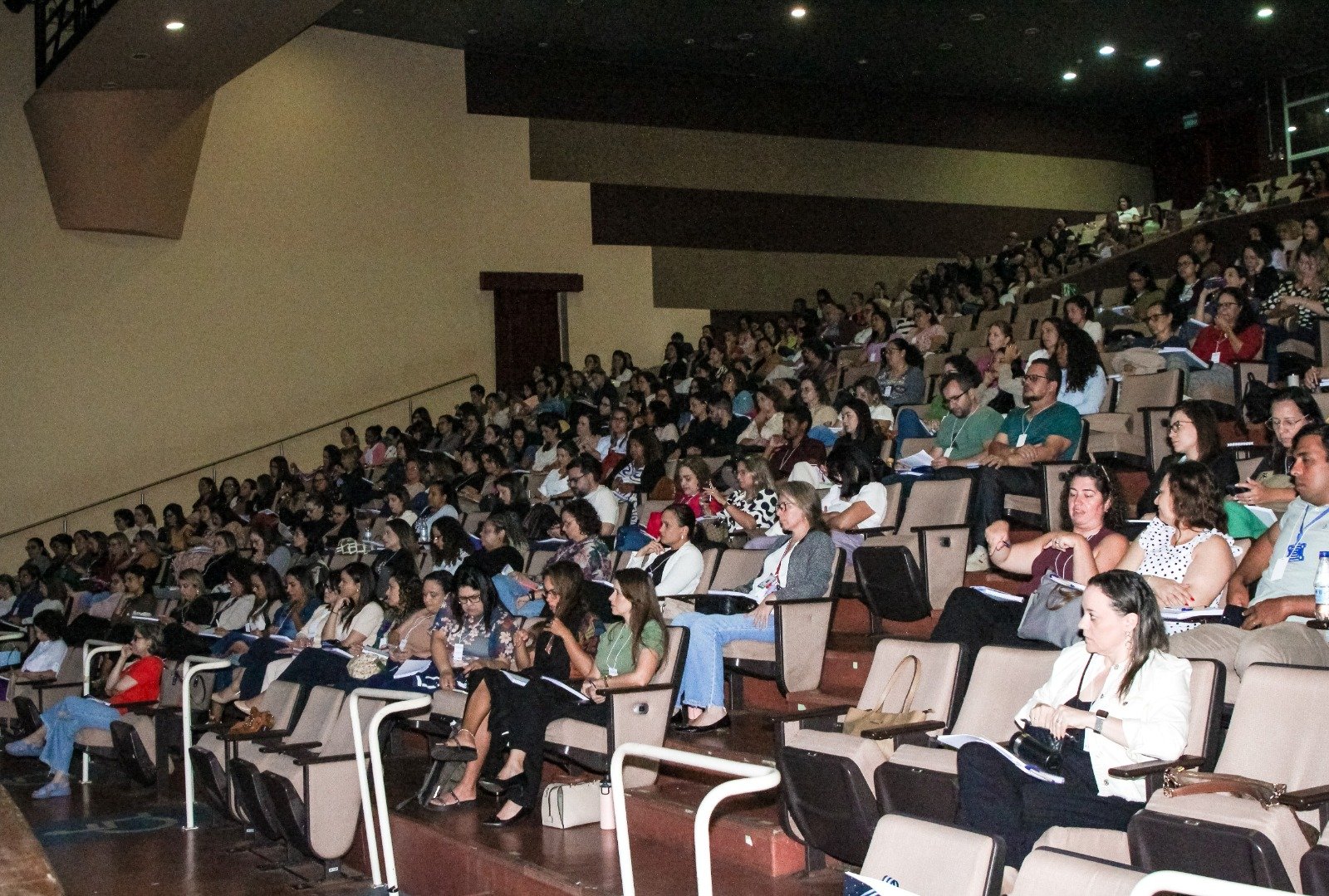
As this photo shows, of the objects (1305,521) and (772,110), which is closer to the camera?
(1305,521)

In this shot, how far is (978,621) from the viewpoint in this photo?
12.1 ft

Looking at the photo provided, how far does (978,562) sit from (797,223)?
10.2 meters

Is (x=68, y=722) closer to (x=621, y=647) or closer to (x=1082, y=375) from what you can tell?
(x=621, y=647)

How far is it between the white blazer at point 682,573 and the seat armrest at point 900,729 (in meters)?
1.99

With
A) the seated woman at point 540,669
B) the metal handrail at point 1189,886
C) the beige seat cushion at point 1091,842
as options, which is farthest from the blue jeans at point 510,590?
the metal handrail at point 1189,886

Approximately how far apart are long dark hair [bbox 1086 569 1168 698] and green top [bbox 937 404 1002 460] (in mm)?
2913

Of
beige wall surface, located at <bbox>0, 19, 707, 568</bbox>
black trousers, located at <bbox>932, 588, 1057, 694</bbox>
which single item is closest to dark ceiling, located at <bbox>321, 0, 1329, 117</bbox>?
beige wall surface, located at <bbox>0, 19, 707, 568</bbox>

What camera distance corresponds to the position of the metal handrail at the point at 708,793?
7.57 feet

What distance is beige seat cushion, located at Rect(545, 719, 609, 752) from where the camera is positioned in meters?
4.15

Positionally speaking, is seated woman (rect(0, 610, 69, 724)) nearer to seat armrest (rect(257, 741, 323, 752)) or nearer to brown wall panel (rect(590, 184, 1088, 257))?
seat armrest (rect(257, 741, 323, 752))

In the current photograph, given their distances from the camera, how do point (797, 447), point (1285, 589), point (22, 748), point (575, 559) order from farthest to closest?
point (22, 748) < point (797, 447) < point (575, 559) < point (1285, 589)

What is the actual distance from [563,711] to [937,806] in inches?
66.8

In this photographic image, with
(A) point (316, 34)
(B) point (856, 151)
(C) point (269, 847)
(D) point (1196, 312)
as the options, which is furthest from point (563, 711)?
(B) point (856, 151)

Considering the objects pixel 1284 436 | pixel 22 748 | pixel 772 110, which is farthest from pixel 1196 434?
pixel 772 110
